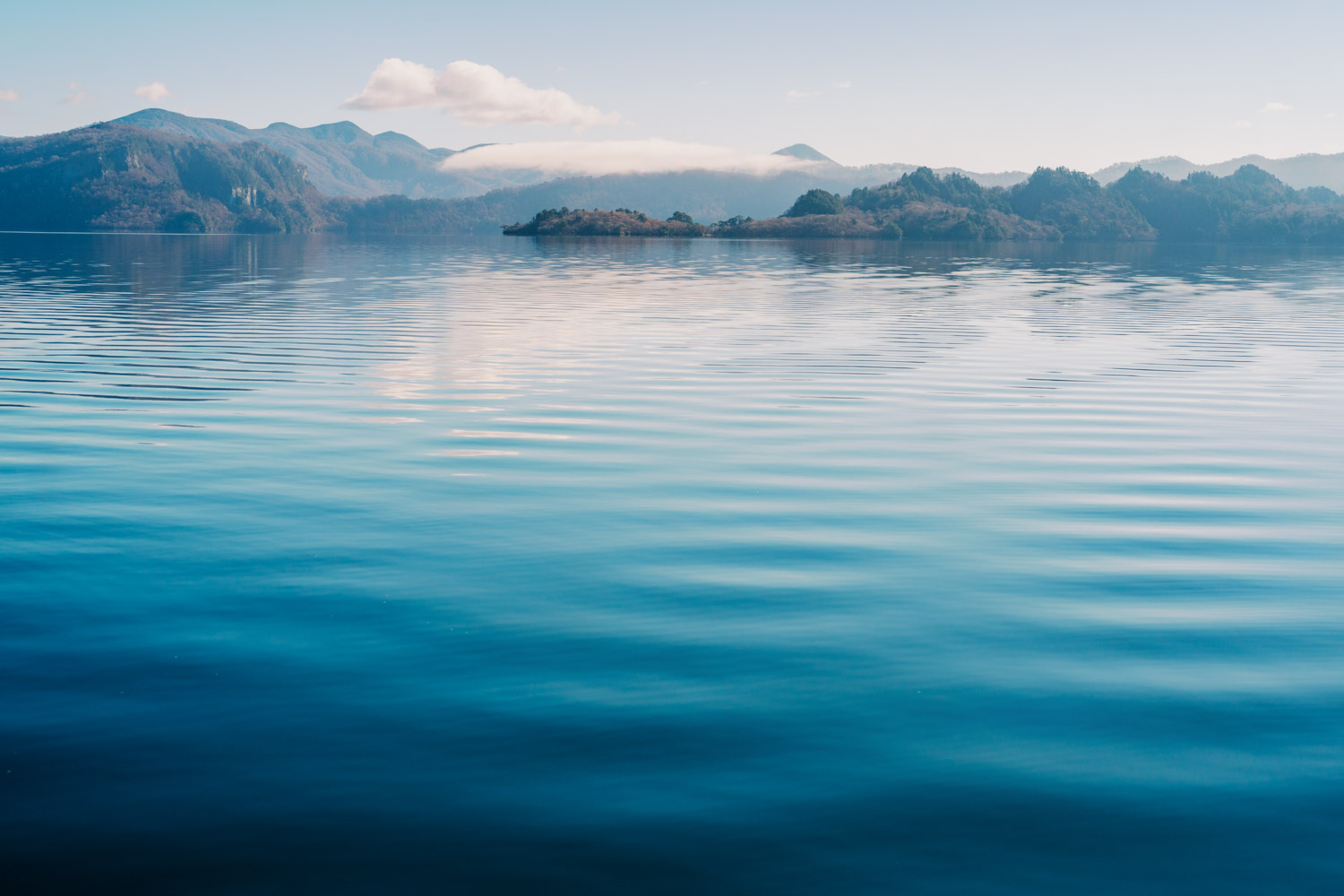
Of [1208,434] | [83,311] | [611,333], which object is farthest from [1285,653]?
[83,311]

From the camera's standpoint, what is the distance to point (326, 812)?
19.1 ft

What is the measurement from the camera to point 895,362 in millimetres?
27047

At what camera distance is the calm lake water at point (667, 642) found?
18.4 ft

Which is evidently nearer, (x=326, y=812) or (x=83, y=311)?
(x=326, y=812)

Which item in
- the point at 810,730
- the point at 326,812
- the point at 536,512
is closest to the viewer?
the point at 326,812

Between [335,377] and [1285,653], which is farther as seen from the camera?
[335,377]

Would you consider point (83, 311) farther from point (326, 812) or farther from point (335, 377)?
point (326, 812)

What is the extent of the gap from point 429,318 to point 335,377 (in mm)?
15321

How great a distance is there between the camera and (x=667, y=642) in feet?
27.5

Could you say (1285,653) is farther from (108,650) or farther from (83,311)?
(83,311)

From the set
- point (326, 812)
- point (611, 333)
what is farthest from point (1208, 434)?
point (611, 333)

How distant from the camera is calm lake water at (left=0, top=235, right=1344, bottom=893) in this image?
5621 millimetres

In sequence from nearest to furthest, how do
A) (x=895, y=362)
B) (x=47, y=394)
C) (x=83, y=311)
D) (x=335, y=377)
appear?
1. (x=47, y=394)
2. (x=335, y=377)
3. (x=895, y=362)
4. (x=83, y=311)

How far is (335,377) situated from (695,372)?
309 inches
